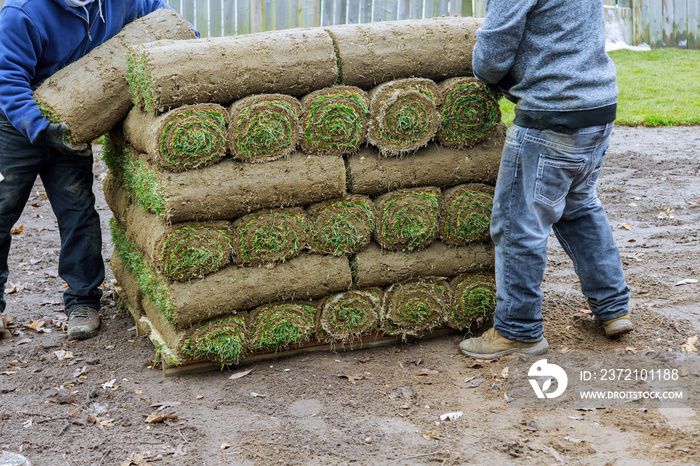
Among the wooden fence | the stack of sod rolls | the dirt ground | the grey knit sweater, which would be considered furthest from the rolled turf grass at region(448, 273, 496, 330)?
the wooden fence

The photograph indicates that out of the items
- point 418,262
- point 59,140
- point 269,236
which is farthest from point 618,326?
point 59,140

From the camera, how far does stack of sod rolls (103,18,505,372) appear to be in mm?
3730

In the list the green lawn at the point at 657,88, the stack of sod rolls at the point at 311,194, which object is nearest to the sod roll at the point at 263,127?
the stack of sod rolls at the point at 311,194

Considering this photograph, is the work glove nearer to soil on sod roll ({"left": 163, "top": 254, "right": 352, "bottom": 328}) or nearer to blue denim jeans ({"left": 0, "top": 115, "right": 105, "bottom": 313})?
blue denim jeans ({"left": 0, "top": 115, "right": 105, "bottom": 313})

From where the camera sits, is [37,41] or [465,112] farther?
[37,41]

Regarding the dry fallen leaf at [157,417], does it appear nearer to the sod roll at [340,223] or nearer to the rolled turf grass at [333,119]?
the sod roll at [340,223]

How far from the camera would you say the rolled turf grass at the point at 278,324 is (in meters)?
4.03

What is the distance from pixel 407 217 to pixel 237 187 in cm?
101

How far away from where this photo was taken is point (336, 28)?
400cm

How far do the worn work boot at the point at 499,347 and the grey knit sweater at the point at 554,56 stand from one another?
1.26 meters

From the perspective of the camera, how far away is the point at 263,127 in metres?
3.73

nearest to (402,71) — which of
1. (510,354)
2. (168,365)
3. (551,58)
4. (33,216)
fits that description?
(551,58)

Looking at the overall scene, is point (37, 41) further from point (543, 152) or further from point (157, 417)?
point (543, 152)

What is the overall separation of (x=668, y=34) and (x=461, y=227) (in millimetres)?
14001
